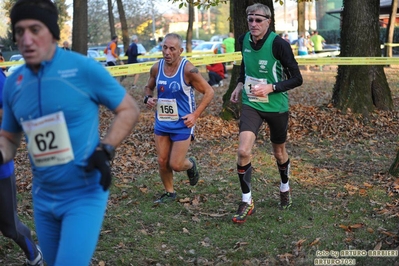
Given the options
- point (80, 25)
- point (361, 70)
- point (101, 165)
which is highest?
point (80, 25)

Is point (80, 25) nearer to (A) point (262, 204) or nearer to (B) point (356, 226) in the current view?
(A) point (262, 204)

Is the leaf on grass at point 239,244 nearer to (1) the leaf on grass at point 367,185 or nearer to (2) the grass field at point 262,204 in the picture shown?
(2) the grass field at point 262,204

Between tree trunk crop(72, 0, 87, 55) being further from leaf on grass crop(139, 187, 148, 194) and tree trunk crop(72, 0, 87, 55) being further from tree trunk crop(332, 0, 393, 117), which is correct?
leaf on grass crop(139, 187, 148, 194)

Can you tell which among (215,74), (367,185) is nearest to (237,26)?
(367,185)

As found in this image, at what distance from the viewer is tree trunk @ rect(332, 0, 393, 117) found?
1277 centimetres

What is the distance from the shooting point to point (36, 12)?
3414mm

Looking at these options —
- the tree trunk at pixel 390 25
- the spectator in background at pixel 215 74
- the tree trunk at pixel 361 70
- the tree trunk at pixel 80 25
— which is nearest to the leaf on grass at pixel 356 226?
the tree trunk at pixel 361 70

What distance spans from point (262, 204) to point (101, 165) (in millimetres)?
4417

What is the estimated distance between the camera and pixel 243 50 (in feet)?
22.9

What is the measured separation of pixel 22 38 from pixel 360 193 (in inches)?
213

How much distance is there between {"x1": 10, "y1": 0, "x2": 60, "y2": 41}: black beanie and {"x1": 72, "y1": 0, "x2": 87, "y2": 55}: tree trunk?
38.0ft

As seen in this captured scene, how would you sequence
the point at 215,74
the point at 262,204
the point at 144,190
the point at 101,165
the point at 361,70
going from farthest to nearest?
1. the point at 215,74
2. the point at 361,70
3. the point at 144,190
4. the point at 262,204
5. the point at 101,165

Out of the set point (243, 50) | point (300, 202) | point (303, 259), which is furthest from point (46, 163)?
point (300, 202)

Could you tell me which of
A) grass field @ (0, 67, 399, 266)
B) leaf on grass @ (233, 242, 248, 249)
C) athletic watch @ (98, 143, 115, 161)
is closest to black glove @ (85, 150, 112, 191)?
athletic watch @ (98, 143, 115, 161)
